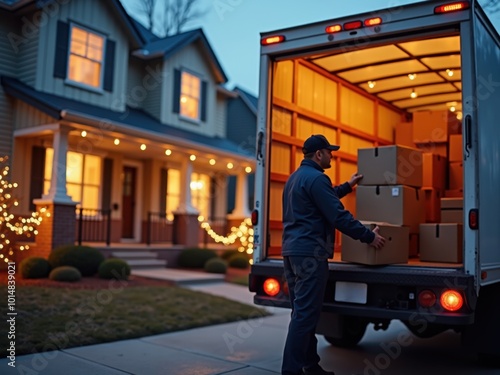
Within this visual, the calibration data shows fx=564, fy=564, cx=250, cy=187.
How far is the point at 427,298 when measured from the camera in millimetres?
4223

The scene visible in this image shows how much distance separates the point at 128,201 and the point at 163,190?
3.49ft

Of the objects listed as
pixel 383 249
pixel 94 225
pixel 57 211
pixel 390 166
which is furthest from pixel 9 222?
pixel 383 249

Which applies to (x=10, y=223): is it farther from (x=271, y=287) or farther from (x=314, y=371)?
(x=314, y=371)

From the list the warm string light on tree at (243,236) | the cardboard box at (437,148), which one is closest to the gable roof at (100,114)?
the warm string light on tree at (243,236)

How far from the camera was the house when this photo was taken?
11.3 metres

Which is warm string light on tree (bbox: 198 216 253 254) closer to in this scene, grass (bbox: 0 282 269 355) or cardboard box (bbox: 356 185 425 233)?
grass (bbox: 0 282 269 355)

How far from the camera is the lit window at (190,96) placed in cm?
1597

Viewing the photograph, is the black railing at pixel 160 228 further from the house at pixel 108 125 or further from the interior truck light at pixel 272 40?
the interior truck light at pixel 272 40

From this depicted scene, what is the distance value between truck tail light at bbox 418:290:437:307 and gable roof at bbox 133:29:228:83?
39.0 ft

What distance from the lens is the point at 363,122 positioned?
729cm

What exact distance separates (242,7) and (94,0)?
4582mm

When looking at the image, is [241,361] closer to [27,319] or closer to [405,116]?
[27,319]

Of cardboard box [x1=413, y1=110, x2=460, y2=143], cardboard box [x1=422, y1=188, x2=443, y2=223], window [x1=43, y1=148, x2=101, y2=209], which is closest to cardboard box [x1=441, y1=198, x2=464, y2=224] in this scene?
cardboard box [x1=422, y1=188, x2=443, y2=223]

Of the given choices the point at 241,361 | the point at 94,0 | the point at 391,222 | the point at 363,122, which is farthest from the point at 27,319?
the point at 94,0
